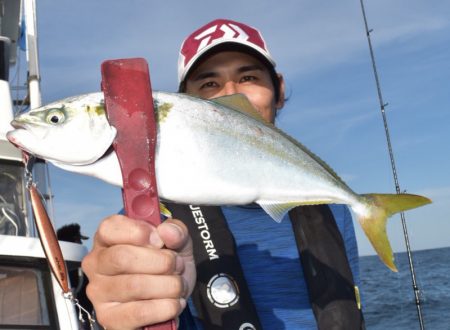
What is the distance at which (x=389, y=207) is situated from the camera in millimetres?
2160

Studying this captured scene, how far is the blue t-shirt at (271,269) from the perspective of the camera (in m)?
2.72

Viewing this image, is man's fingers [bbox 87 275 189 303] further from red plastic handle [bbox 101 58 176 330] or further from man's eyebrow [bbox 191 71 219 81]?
man's eyebrow [bbox 191 71 219 81]

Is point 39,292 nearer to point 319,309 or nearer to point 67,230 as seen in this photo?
point 319,309

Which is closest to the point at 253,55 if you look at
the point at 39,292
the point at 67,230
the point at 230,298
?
the point at 230,298

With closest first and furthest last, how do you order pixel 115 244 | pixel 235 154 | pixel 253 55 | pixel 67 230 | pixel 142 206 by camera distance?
pixel 142 206
pixel 115 244
pixel 235 154
pixel 253 55
pixel 67 230

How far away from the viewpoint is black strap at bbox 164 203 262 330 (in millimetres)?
2549

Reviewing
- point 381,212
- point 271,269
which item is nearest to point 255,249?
point 271,269

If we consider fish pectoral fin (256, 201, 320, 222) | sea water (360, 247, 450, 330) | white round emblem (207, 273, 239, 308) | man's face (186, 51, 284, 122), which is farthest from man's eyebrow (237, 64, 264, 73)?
sea water (360, 247, 450, 330)

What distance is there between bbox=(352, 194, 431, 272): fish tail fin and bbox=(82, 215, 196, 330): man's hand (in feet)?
2.72

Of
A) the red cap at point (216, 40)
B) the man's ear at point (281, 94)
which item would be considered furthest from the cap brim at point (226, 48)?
the man's ear at point (281, 94)

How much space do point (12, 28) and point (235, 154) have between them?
272 inches

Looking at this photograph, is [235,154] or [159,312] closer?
A: [159,312]

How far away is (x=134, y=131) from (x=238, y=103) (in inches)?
23.5

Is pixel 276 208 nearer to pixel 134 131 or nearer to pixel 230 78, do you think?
pixel 134 131
